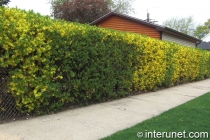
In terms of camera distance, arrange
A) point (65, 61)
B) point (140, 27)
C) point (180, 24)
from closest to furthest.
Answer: point (65, 61) → point (140, 27) → point (180, 24)

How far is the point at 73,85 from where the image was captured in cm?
570

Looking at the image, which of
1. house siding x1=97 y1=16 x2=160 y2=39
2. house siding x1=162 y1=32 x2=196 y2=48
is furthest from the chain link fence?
house siding x1=162 y1=32 x2=196 y2=48

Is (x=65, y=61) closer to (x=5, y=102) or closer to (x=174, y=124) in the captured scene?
(x=5, y=102)

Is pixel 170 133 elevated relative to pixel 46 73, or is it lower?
lower

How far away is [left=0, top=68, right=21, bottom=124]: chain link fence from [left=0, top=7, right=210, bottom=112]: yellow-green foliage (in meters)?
0.12

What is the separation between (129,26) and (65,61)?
12.5 meters

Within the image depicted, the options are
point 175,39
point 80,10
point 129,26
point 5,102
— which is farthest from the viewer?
point 80,10

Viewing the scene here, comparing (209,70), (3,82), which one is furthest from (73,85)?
(209,70)

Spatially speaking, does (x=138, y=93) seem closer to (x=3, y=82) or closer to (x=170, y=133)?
(x=170, y=133)

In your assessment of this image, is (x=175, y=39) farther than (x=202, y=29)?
No

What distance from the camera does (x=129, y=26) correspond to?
17078 mm

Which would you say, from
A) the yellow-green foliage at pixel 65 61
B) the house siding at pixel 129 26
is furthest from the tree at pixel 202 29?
the yellow-green foliage at pixel 65 61

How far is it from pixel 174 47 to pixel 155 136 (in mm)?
8143

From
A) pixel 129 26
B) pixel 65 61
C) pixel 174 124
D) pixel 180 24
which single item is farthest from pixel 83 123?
pixel 180 24
